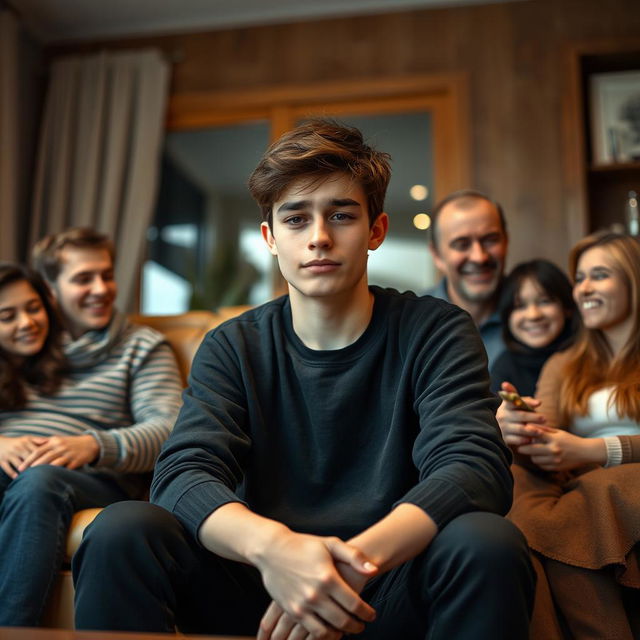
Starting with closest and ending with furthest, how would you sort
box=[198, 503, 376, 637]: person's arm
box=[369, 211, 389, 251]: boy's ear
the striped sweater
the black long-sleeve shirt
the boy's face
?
box=[198, 503, 376, 637]: person's arm → the black long-sleeve shirt → the boy's face → box=[369, 211, 389, 251]: boy's ear → the striped sweater

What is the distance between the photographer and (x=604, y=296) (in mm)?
2033

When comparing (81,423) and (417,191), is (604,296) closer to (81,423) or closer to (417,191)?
(81,423)

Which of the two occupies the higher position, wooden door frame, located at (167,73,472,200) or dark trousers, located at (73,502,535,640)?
wooden door frame, located at (167,73,472,200)

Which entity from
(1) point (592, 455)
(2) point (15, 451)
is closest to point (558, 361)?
(1) point (592, 455)

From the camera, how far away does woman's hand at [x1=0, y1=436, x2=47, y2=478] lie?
190cm

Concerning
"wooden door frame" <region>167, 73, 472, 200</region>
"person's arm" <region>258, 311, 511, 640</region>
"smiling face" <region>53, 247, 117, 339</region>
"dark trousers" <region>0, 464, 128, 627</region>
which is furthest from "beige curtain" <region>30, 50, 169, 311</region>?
"person's arm" <region>258, 311, 511, 640</region>

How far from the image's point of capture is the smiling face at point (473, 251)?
2453mm

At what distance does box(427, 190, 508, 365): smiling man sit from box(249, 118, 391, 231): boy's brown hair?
1.03m

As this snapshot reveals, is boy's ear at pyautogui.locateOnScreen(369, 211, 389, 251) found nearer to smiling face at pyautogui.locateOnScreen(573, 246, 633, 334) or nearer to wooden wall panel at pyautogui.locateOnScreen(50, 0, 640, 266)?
smiling face at pyautogui.locateOnScreen(573, 246, 633, 334)

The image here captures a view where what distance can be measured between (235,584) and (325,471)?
0.25m

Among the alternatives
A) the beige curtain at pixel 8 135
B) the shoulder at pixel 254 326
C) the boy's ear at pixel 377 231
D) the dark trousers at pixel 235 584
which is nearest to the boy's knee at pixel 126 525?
the dark trousers at pixel 235 584

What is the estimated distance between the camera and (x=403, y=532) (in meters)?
1.12

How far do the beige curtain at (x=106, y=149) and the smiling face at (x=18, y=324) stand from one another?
1584mm

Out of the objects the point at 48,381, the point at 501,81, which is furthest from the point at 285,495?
the point at 501,81
